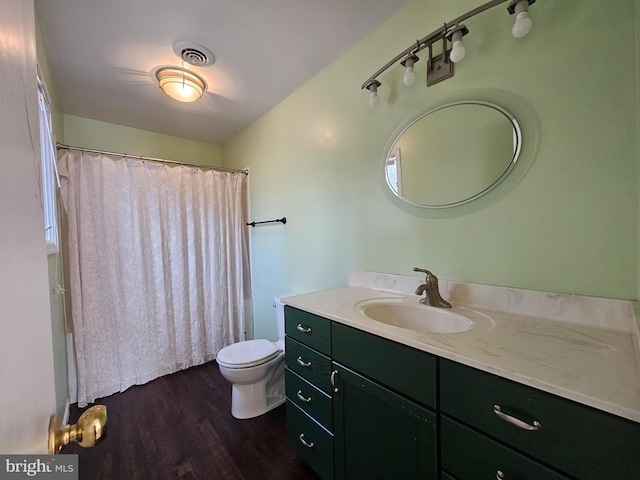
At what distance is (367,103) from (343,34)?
408 millimetres

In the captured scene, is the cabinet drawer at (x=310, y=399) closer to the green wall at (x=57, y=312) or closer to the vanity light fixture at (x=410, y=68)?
the green wall at (x=57, y=312)

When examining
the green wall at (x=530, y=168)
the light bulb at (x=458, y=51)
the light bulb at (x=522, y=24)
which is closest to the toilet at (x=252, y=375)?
the green wall at (x=530, y=168)

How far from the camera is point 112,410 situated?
1828mm

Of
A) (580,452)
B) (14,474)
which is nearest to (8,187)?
(14,474)

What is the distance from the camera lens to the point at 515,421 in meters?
0.62

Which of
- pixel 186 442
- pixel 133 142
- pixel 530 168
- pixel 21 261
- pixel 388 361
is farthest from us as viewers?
pixel 133 142

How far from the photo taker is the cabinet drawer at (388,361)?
795 mm

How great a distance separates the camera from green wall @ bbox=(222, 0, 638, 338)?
33.8 inches

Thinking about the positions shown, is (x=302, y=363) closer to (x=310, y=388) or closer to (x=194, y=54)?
(x=310, y=388)

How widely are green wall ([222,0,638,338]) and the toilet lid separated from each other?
61cm

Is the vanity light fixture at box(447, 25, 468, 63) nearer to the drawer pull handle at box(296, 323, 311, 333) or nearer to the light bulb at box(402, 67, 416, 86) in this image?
the light bulb at box(402, 67, 416, 86)

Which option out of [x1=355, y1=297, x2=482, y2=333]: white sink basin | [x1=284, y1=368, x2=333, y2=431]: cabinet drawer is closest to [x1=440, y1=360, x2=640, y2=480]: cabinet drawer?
[x1=355, y1=297, x2=482, y2=333]: white sink basin

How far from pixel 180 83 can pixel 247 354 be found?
1.93 metres

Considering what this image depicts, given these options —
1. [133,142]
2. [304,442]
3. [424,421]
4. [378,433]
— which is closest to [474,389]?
[424,421]
